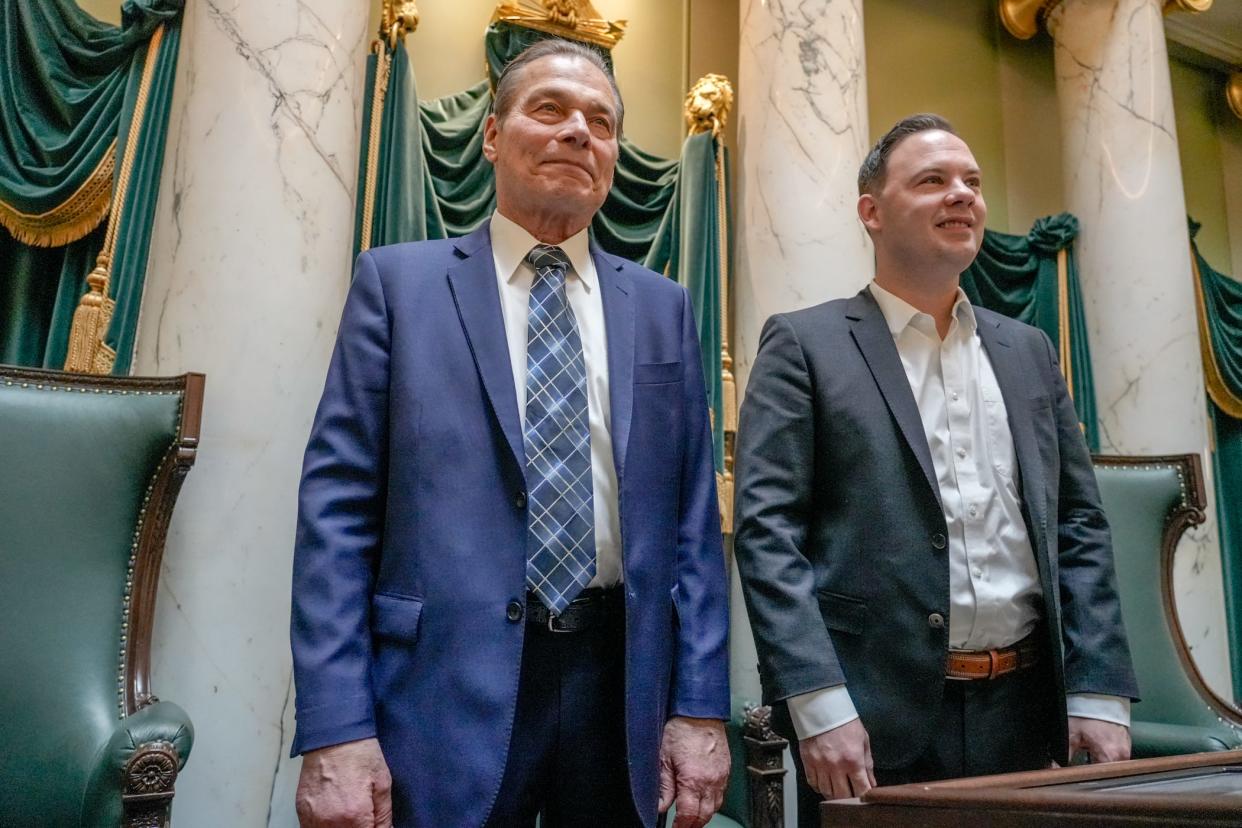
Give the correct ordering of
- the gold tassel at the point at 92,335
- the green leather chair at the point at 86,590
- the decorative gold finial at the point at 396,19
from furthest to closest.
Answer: the decorative gold finial at the point at 396,19 < the gold tassel at the point at 92,335 < the green leather chair at the point at 86,590

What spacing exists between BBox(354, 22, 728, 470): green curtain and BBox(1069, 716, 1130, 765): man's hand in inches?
75.6

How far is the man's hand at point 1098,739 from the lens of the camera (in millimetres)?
1387

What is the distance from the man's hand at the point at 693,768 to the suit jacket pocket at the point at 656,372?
0.47 metres

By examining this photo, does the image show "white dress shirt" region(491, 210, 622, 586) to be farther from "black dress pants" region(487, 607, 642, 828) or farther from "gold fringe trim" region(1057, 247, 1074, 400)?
"gold fringe trim" region(1057, 247, 1074, 400)

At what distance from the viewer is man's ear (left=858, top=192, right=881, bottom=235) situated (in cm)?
164

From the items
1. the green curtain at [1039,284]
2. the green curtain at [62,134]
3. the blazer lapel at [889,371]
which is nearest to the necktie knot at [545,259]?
the blazer lapel at [889,371]

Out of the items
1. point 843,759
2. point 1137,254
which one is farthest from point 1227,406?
point 843,759

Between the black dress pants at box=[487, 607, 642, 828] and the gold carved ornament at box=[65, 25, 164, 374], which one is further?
the gold carved ornament at box=[65, 25, 164, 374]

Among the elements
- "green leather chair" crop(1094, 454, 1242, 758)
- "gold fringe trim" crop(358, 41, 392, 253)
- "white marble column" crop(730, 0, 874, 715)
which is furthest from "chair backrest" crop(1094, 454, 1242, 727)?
"gold fringe trim" crop(358, 41, 392, 253)

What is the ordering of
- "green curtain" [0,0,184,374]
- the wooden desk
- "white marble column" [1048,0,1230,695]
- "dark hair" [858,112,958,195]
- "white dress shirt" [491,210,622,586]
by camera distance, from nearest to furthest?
the wooden desk → "white dress shirt" [491,210,622,586] → "dark hair" [858,112,958,195] → "green curtain" [0,0,184,374] → "white marble column" [1048,0,1230,695]

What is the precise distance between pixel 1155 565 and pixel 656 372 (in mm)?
1965

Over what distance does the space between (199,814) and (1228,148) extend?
20.5 feet

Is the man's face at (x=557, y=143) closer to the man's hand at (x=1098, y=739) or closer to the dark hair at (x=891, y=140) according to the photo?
the dark hair at (x=891, y=140)

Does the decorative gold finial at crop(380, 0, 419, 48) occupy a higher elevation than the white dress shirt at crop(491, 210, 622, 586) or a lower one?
higher
